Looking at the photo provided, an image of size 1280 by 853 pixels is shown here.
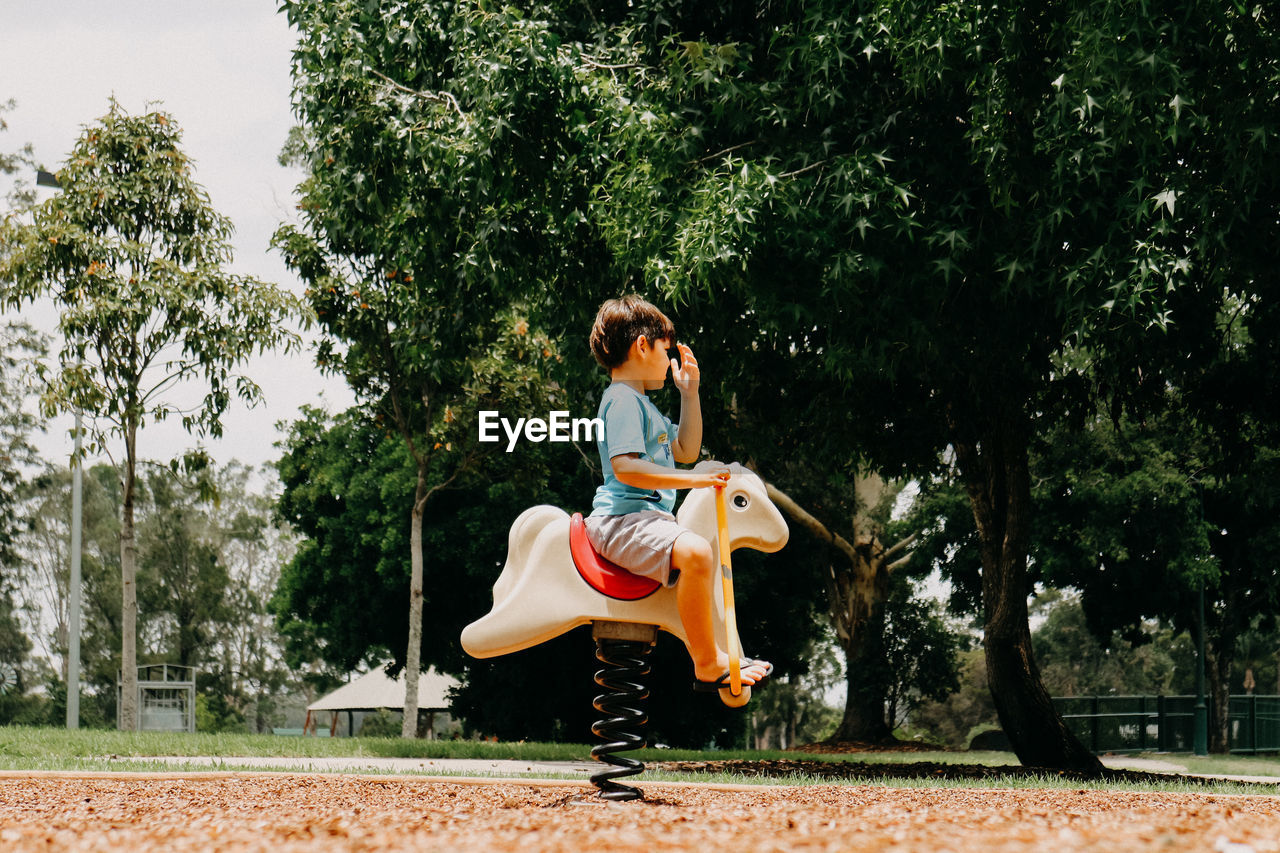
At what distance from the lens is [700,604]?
4707 millimetres

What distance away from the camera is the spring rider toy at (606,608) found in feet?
16.0

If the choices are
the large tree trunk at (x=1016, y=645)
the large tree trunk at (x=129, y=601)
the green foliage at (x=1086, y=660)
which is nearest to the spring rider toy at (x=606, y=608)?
the large tree trunk at (x=1016, y=645)

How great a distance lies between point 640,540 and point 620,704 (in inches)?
32.0

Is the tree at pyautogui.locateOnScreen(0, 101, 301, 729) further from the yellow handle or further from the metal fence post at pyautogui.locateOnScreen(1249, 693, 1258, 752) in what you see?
the metal fence post at pyautogui.locateOnScreen(1249, 693, 1258, 752)

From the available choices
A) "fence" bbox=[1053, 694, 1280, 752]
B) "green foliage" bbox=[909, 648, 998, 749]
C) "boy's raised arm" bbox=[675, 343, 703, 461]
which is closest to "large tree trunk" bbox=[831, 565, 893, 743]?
"fence" bbox=[1053, 694, 1280, 752]

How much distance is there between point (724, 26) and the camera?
12.6 metres

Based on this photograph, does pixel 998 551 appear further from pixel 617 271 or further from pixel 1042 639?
pixel 1042 639

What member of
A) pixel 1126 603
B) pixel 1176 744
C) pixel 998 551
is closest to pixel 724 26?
pixel 998 551

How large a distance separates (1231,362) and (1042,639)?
50913mm

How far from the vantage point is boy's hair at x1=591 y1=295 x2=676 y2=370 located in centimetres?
517

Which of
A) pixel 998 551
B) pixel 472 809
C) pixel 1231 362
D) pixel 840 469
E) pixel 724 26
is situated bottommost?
pixel 472 809

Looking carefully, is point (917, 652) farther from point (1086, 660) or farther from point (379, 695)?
point (1086, 660)

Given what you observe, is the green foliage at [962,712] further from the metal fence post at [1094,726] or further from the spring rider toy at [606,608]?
the spring rider toy at [606,608]

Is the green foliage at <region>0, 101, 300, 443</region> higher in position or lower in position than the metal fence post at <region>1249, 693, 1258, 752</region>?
higher
